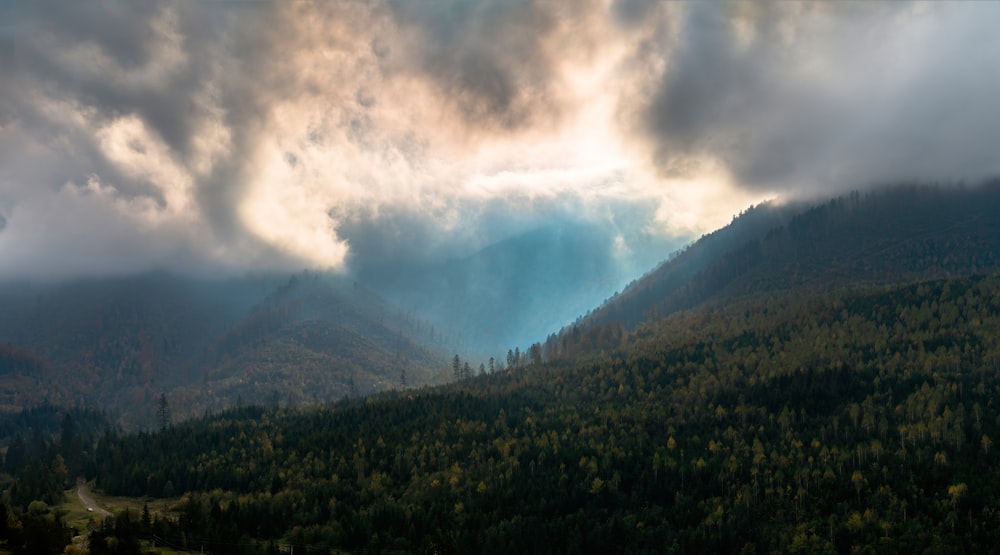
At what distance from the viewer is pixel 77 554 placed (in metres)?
200

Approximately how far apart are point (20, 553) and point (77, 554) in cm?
1492

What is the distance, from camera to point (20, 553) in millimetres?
197500
